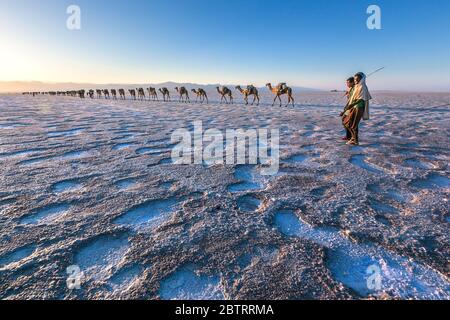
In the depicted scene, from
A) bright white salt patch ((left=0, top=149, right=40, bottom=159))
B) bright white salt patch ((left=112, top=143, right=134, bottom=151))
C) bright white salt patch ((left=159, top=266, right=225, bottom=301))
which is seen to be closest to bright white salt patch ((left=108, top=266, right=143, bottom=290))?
bright white salt patch ((left=159, top=266, right=225, bottom=301))

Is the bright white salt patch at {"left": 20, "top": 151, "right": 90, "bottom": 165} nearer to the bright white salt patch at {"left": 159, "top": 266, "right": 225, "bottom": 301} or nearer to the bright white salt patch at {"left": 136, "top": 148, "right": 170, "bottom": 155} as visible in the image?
the bright white salt patch at {"left": 136, "top": 148, "right": 170, "bottom": 155}

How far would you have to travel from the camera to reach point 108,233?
2648mm

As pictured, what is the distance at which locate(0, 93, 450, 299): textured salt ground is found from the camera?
2.01 m

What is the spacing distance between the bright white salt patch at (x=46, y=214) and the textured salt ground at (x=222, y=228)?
0.04 ft

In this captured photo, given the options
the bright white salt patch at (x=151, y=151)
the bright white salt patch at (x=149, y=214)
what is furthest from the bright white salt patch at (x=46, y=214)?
the bright white salt patch at (x=151, y=151)

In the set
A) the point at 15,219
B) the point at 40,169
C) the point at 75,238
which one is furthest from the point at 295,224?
the point at 40,169

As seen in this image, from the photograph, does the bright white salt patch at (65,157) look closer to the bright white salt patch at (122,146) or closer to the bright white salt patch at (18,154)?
the bright white salt patch at (18,154)

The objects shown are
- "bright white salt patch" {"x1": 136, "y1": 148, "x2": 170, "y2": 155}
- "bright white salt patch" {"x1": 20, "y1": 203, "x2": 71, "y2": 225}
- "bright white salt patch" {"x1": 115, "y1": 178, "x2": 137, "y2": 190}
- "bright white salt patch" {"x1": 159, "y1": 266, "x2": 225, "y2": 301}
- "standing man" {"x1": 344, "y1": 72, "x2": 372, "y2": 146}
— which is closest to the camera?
"bright white salt patch" {"x1": 159, "y1": 266, "x2": 225, "y2": 301}

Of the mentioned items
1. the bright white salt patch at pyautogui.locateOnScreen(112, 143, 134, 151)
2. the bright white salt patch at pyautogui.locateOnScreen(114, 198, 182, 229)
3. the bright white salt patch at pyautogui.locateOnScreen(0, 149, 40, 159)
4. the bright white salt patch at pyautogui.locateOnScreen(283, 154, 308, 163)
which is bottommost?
the bright white salt patch at pyautogui.locateOnScreen(114, 198, 182, 229)

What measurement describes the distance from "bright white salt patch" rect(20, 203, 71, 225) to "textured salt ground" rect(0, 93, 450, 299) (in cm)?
1

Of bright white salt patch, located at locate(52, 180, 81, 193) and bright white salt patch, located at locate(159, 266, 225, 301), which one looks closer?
bright white salt patch, located at locate(159, 266, 225, 301)

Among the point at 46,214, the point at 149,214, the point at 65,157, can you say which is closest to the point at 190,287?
the point at 149,214

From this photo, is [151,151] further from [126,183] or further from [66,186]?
[66,186]
